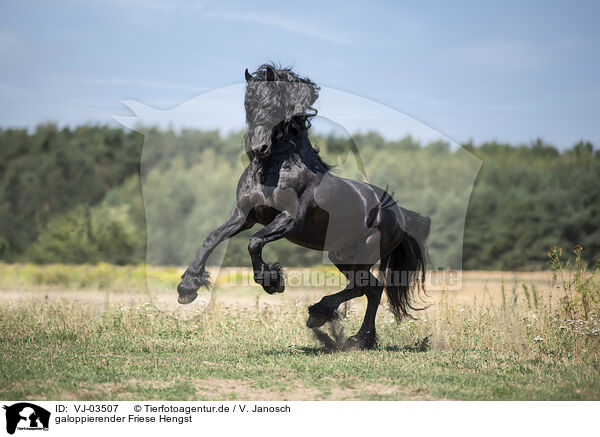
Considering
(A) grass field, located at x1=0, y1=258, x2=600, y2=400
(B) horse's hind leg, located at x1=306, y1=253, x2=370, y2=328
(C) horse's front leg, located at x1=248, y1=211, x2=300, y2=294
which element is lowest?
(A) grass field, located at x1=0, y1=258, x2=600, y2=400

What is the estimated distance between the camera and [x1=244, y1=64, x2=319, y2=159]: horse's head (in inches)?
248

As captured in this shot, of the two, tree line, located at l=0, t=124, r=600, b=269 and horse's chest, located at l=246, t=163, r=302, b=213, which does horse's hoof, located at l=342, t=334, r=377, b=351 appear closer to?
horse's chest, located at l=246, t=163, r=302, b=213

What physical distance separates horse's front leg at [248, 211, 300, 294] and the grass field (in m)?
0.87

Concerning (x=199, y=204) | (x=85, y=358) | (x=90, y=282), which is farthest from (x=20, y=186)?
(x=85, y=358)

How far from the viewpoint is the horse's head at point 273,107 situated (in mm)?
6301

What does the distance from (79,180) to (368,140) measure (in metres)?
23.7

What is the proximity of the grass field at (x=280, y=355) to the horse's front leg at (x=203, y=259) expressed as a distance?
0.79 m

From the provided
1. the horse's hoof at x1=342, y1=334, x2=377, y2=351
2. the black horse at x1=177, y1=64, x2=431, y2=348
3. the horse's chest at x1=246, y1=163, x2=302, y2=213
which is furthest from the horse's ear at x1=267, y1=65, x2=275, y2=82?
the horse's hoof at x1=342, y1=334, x2=377, y2=351

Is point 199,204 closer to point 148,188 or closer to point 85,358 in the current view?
point 148,188

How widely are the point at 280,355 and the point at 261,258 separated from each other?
1.42 meters

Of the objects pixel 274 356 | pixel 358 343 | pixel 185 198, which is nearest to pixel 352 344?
pixel 358 343
